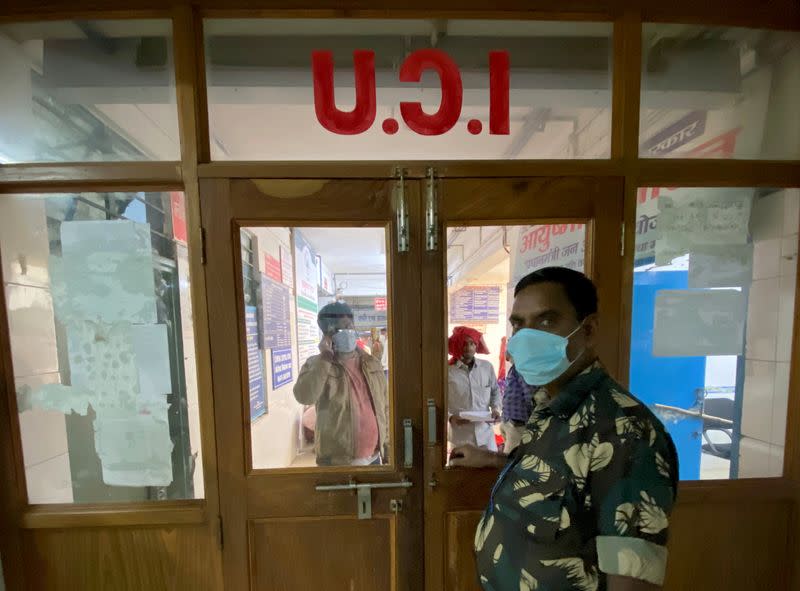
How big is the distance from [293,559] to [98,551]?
81 centimetres

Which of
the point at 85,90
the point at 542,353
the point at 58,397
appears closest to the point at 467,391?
the point at 542,353

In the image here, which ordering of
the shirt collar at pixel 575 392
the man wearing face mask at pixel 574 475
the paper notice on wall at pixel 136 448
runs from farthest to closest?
the paper notice on wall at pixel 136 448 → the shirt collar at pixel 575 392 → the man wearing face mask at pixel 574 475

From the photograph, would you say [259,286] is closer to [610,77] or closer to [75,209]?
[75,209]

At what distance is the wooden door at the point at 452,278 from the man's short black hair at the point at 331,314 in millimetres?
341

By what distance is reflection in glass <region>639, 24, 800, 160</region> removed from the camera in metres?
1.47

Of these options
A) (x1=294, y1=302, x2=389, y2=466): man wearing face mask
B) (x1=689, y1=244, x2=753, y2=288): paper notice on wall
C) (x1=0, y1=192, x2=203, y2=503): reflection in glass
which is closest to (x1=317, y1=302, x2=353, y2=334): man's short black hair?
(x1=294, y1=302, x2=389, y2=466): man wearing face mask

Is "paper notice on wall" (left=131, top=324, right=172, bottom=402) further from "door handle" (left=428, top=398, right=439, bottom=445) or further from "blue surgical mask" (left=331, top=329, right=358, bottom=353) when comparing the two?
"door handle" (left=428, top=398, right=439, bottom=445)

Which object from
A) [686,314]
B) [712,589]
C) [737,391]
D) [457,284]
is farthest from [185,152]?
[712,589]

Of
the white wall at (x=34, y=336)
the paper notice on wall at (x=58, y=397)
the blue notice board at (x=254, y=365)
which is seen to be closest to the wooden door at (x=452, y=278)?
the blue notice board at (x=254, y=365)

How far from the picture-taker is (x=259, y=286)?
1.43 metres

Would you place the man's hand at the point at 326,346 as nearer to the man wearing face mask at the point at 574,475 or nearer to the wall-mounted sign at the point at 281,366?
the wall-mounted sign at the point at 281,366

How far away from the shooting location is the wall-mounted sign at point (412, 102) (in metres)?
1.33

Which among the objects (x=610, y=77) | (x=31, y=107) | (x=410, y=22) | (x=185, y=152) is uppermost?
(x=410, y=22)

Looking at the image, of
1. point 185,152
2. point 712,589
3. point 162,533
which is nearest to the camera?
point 185,152
